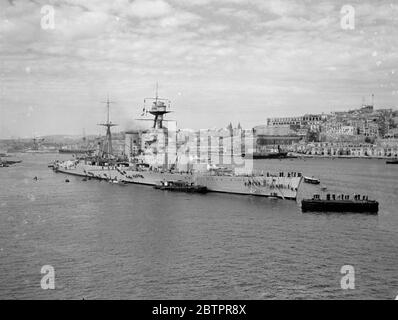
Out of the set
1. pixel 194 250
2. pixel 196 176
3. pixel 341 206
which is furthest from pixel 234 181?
pixel 194 250

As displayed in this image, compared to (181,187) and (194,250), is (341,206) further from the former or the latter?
(181,187)

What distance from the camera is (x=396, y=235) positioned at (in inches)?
734

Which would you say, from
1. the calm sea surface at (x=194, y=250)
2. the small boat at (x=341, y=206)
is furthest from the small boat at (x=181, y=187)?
the small boat at (x=341, y=206)

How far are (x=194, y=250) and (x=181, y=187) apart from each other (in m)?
18.4

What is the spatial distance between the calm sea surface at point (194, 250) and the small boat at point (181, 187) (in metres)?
5.81

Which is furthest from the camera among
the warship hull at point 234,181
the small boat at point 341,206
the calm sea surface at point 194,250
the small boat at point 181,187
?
the small boat at point 181,187

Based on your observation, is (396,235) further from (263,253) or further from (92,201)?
(92,201)

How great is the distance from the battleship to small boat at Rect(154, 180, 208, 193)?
431mm

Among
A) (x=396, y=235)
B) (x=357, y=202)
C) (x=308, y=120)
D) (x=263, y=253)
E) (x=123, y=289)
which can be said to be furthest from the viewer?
(x=308, y=120)

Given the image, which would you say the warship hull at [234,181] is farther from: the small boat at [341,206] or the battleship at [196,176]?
the small boat at [341,206]

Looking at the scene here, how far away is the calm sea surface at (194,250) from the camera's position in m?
12.2

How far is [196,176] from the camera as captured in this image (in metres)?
35.0

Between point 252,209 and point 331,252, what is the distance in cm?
919

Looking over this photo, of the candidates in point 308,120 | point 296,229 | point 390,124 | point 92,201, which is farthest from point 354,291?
point 308,120
